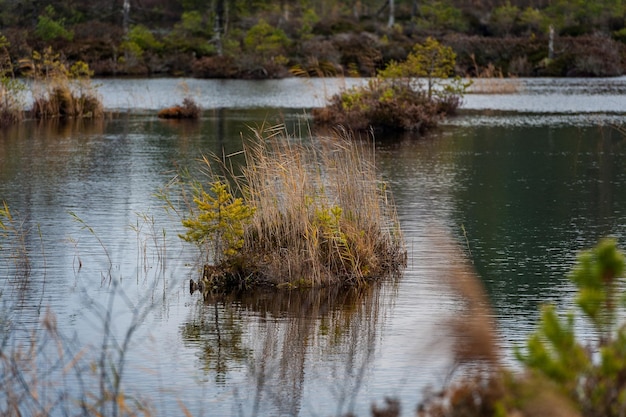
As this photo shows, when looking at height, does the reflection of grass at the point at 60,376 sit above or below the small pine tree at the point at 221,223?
below

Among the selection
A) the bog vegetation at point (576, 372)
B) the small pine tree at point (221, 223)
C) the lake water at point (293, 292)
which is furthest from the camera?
the small pine tree at point (221, 223)

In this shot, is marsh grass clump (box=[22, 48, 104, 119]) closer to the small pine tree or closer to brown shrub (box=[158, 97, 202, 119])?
brown shrub (box=[158, 97, 202, 119])

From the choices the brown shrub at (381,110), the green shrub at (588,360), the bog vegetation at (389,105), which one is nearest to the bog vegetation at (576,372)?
the green shrub at (588,360)

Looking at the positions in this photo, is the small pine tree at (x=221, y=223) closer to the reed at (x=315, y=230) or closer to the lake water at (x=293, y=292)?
the reed at (x=315, y=230)

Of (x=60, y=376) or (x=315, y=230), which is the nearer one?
(x=60, y=376)

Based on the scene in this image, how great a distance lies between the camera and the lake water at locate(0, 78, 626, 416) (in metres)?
7.22

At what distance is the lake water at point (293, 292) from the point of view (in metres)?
7.22

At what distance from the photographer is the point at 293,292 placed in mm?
9680

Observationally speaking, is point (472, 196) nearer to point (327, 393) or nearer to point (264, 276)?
point (264, 276)

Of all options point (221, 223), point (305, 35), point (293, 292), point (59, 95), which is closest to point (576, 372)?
point (293, 292)

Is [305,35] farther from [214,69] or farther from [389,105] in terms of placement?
[389,105]

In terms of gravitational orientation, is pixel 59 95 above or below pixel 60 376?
above

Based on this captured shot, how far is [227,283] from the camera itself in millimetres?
9891

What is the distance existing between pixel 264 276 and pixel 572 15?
61.8m
